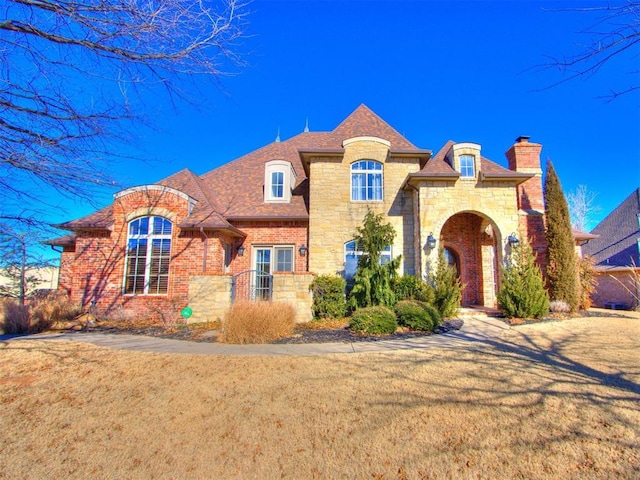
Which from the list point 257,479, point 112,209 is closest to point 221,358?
point 257,479

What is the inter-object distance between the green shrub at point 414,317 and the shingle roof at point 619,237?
16202mm

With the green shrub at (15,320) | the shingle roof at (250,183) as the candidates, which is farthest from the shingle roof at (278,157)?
the green shrub at (15,320)

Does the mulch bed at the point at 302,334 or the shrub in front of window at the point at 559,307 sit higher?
the shrub in front of window at the point at 559,307

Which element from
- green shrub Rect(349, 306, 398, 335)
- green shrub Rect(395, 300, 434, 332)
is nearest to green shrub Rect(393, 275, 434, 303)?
green shrub Rect(395, 300, 434, 332)

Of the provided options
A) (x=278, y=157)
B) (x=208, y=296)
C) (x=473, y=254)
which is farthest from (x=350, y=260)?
(x=278, y=157)

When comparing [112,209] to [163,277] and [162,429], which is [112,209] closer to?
[163,277]

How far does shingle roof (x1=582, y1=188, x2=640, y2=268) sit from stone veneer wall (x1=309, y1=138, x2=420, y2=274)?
1430 cm

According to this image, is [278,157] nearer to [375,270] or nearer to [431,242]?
[431,242]

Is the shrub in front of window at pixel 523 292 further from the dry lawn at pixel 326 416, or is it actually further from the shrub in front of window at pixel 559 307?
the dry lawn at pixel 326 416

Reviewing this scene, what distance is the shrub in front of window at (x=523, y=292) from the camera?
9711 mm

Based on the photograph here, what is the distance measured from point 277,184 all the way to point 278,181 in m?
0.15

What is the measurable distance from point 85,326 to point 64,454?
836 cm

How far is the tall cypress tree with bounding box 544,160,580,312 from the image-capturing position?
1127 cm

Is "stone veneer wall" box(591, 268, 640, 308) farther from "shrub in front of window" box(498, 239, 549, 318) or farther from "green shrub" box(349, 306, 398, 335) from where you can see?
"green shrub" box(349, 306, 398, 335)
